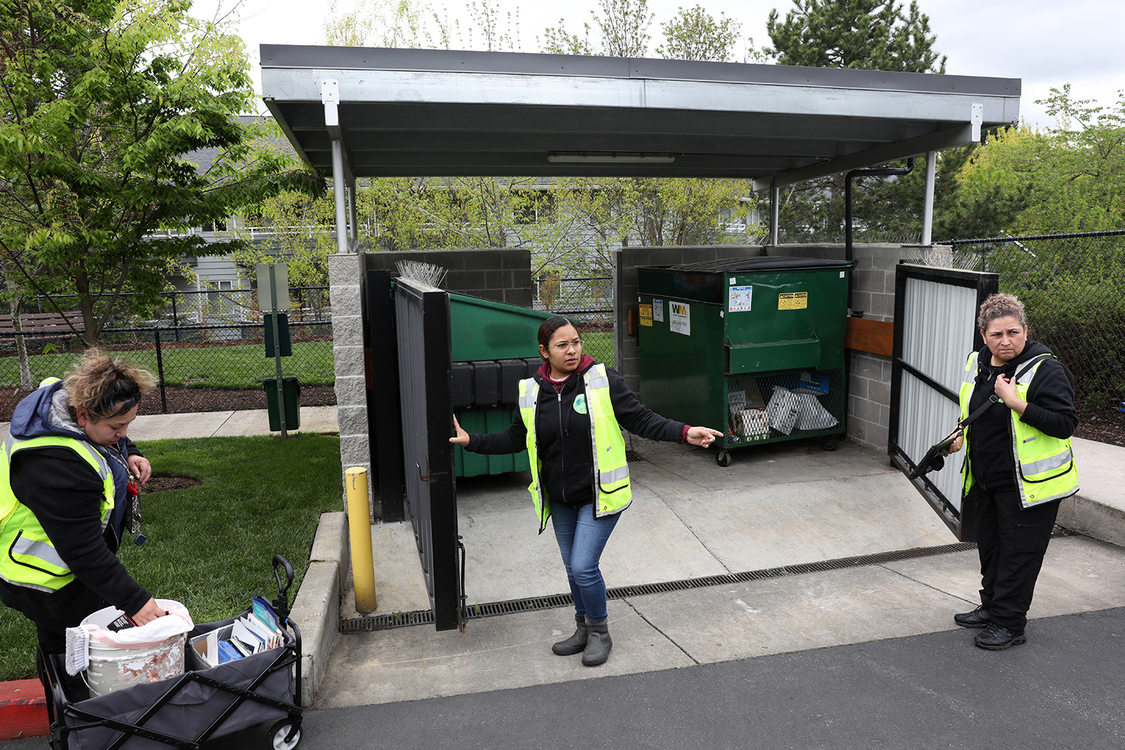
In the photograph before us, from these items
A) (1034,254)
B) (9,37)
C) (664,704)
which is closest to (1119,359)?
(1034,254)

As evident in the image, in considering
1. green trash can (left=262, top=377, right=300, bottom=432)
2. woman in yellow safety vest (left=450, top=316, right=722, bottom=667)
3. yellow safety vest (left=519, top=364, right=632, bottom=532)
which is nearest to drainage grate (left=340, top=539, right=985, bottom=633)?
woman in yellow safety vest (left=450, top=316, right=722, bottom=667)

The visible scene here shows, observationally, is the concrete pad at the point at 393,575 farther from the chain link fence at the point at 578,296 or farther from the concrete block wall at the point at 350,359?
the chain link fence at the point at 578,296

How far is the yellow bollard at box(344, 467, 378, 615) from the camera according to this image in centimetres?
447

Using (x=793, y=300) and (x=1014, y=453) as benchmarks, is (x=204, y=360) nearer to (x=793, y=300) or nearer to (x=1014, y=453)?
(x=793, y=300)

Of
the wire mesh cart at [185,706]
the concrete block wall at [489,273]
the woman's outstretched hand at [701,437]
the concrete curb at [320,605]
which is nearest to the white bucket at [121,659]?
the wire mesh cart at [185,706]

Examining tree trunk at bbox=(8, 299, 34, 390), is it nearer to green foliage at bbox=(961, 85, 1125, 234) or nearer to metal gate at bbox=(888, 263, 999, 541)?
metal gate at bbox=(888, 263, 999, 541)

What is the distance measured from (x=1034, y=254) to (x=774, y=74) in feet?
19.2

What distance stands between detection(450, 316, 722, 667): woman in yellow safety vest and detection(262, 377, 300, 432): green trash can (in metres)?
5.15

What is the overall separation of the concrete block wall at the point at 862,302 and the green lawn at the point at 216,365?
561 centimetres

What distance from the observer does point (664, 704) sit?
3.58 metres

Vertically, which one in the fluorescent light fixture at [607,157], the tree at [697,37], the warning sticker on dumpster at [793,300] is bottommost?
the warning sticker on dumpster at [793,300]

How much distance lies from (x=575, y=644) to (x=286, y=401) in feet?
17.9

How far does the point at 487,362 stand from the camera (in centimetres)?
647

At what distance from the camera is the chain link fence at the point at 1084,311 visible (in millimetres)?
9000
